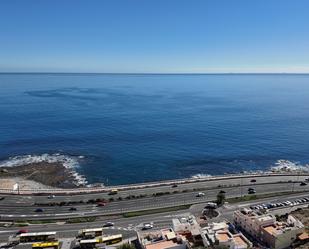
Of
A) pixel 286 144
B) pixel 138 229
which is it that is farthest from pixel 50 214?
pixel 286 144

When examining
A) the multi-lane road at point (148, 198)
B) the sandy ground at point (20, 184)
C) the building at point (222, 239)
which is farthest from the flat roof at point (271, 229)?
the sandy ground at point (20, 184)

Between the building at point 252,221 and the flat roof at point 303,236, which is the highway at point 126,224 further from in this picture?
the flat roof at point 303,236

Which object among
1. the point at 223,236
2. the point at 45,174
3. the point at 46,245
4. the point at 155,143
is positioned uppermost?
the point at 223,236

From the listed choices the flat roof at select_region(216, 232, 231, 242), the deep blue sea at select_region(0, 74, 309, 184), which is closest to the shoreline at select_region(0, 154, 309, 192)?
the deep blue sea at select_region(0, 74, 309, 184)

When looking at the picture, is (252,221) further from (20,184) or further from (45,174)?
(45,174)

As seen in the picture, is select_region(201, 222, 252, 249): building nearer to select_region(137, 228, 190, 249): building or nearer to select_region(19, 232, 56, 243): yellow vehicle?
select_region(137, 228, 190, 249): building

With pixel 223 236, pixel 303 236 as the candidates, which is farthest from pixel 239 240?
pixel 303 236

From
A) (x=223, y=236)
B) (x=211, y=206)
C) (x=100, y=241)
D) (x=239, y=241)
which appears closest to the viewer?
(x=239, y=241)
